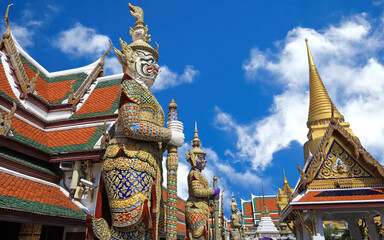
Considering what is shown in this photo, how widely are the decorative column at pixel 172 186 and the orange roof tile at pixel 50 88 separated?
614 cm

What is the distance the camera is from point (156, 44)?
19.1 feet

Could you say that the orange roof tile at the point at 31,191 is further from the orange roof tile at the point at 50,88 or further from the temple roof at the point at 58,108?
the orange roof tile at the point at 50,88

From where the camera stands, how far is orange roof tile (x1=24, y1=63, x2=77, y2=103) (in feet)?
31.4

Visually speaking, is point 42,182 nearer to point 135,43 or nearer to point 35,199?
point 35,199

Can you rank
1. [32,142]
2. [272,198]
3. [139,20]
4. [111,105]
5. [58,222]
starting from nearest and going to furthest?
1. [58,222]
2. [139,20]
3. [32,142]
4. [111,105]
5. [272,198]

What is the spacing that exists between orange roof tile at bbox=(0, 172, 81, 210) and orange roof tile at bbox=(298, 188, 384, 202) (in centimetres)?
565

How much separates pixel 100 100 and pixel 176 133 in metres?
5.46

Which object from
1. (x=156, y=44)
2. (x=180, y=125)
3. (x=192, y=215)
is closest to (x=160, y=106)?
(x=180, y=125)

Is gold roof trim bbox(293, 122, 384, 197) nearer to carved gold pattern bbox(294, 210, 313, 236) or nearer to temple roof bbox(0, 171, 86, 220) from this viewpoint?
carved gold pattern bbox(294, 210, 313, 236)

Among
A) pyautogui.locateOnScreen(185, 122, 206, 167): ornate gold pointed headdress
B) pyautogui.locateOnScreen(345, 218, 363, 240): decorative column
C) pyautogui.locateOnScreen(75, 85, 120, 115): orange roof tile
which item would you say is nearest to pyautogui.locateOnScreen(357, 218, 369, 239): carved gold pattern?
pyautogui.locateOnScreen(345, 218, 363, 240): decorative column

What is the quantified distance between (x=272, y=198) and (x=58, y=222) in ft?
110

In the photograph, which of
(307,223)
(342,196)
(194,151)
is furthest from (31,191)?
(342,196)

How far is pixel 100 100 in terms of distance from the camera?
31.0ft

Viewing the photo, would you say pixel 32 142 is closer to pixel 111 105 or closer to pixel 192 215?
pixel 111 105
